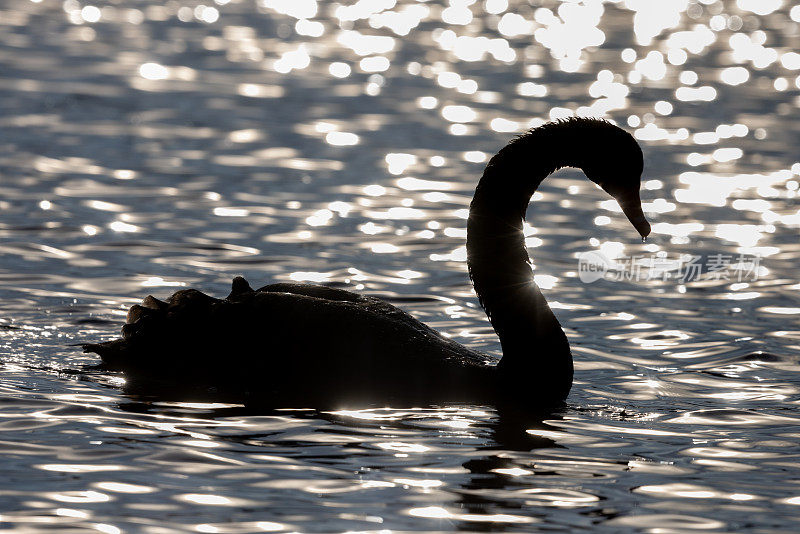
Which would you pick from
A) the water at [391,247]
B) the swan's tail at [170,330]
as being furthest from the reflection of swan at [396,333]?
the water at [391,247]

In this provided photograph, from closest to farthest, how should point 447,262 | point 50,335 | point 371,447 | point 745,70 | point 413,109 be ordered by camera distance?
1. point 371,447
2. point 50,335
3. point 447,262
4. point 413,109
5. point 745,70

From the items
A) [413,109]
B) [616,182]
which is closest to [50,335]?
[616,182]

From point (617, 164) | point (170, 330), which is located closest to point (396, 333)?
point (170, 330)

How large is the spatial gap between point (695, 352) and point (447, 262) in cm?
320

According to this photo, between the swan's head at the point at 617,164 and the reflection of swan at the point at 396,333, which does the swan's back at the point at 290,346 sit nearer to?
the reflection of swan at the point at 396,333

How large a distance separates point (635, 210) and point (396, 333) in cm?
169

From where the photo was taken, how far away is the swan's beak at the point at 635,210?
9.16 m

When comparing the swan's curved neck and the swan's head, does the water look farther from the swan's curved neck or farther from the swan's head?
the swan's head

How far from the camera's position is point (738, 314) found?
11555mm

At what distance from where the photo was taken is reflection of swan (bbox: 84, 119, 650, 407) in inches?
340

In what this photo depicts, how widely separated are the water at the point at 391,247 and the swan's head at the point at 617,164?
1.24 metres

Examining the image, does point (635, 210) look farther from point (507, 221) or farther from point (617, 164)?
point (507, 221)

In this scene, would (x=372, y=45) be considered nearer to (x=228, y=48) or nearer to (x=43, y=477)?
(x=228, y=48)

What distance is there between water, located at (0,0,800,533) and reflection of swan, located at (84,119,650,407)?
22 centimetres
